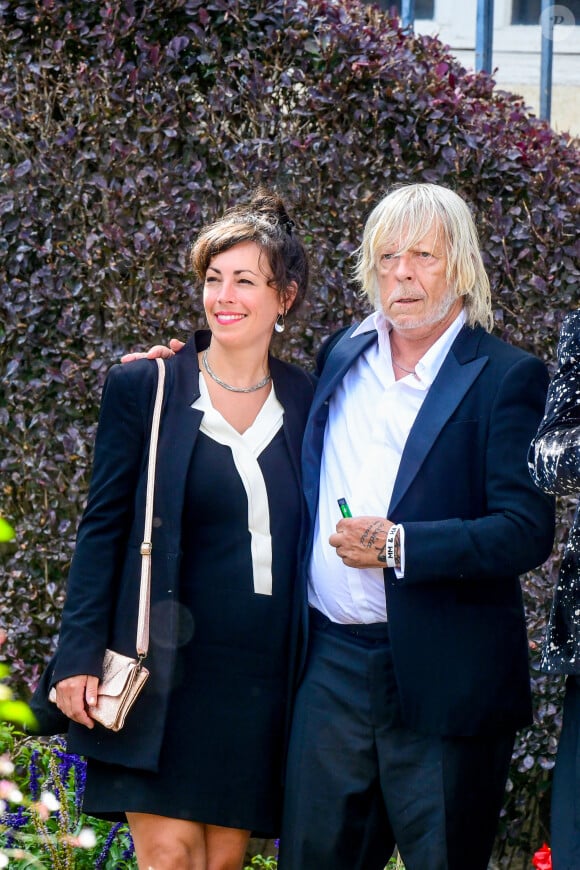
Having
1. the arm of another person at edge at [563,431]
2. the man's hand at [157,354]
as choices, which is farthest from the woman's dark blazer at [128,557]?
the arm of another person at edge at [563,431]

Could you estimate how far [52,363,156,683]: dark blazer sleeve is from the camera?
3018 millimetres

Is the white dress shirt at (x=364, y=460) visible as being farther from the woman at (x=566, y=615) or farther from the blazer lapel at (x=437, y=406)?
the woman at (x=566, y=615)

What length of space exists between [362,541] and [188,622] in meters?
0.55

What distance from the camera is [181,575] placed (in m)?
3.06

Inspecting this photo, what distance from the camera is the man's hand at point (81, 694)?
2.99 meters

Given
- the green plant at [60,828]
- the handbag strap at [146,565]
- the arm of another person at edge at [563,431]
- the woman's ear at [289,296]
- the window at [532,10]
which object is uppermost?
the window at [532,10]

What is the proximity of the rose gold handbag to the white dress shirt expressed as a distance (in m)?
0.44

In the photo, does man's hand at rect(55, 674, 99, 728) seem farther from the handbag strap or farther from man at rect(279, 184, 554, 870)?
man at rect(279, 184, 554, 870)

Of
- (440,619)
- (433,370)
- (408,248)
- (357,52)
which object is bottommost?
(440,619)

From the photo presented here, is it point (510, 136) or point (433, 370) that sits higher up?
point (510, 136)

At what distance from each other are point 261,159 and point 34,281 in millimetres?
964

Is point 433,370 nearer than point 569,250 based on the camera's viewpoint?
Yes

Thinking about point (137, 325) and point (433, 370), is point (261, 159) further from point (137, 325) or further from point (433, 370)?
point (433, 370)

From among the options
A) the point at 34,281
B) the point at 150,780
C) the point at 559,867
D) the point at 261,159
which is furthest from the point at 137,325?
the point at 559,867
